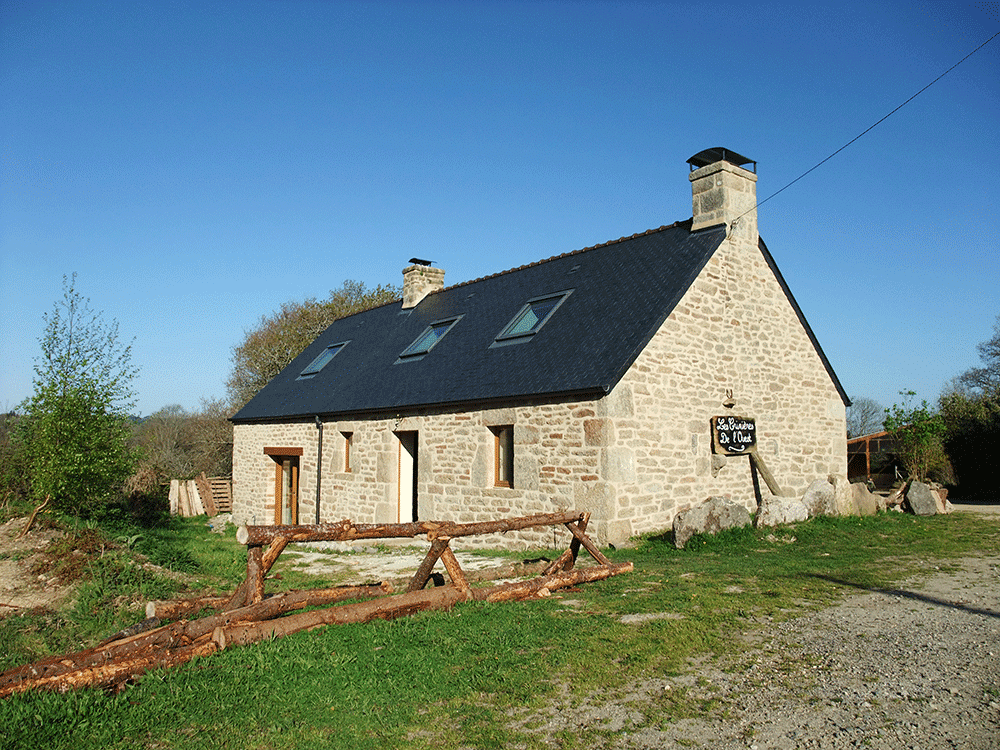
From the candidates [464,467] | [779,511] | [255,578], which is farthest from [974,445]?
[255,578]

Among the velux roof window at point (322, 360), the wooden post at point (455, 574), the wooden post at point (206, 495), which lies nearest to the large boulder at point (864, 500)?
the wooden post at point (455, 574)

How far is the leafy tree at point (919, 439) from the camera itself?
736 inches

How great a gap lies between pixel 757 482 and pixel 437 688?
31.7 ft

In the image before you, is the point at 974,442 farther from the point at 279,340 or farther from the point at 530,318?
the point at 279,340

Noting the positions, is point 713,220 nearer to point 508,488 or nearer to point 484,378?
point 484,378

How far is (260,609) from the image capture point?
5234 millimetres

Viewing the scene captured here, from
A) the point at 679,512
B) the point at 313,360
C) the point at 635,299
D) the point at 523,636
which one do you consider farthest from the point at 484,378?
the point at 313,360

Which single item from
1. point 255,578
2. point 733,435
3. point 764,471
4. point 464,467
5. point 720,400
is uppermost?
point 720,400

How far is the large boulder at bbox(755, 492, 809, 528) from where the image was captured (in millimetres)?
11273

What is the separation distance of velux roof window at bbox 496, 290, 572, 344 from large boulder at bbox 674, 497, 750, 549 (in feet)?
14.6

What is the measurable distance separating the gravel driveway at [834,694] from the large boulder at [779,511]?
5327mm

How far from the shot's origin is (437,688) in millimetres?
4473

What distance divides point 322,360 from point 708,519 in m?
12.7

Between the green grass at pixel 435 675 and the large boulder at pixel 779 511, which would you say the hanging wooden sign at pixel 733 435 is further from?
the green grass at pixel 435 675
